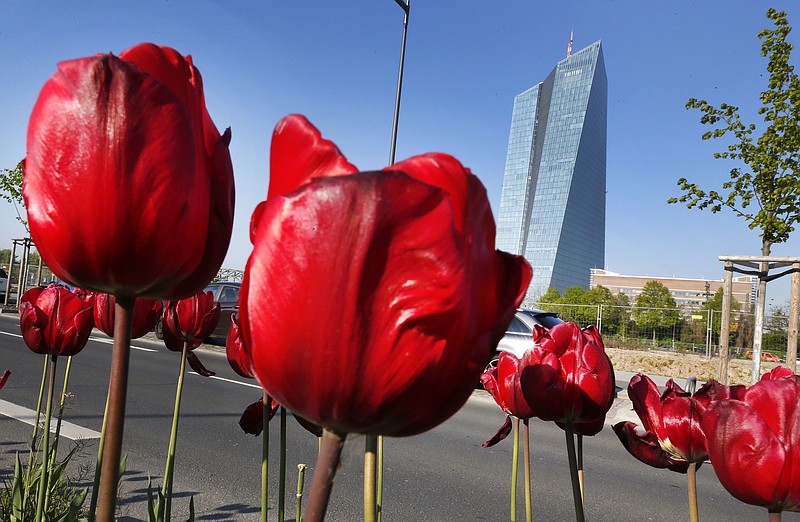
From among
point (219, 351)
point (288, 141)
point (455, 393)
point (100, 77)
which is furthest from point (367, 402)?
point (219, 351)

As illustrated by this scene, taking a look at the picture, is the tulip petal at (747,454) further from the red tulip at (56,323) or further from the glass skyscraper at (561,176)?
the glass skyscraper at (561,176)

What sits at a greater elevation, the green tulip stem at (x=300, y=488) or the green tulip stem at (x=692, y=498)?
the green tulip stem at (x=692, y=498)

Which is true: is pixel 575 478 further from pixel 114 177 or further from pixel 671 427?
pixel 114 177

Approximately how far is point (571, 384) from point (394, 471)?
422 cm

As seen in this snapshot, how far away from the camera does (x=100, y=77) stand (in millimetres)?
427

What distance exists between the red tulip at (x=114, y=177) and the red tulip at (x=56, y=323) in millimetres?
907

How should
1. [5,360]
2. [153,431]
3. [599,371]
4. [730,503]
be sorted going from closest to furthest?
[599,371] → [730,503] → [153,431] → [5,360]

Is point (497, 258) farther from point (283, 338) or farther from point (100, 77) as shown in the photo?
point (100, 77)

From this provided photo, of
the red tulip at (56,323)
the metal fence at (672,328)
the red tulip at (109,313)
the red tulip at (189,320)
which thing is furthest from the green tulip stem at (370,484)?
the metal fence at (672,328)

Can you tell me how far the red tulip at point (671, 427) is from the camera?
86 cm

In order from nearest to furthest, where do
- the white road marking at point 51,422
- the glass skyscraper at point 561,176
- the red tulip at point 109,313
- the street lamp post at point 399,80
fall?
1. the red tulip at point 109,313
2. the white road marking at point 51,422
3. the street lamp post at point 399,80
4. the glass skyscraper at point 561,176

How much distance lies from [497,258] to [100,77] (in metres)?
0.31

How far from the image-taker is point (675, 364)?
48.8ft

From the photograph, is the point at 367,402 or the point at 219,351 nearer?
the point at 367,402
